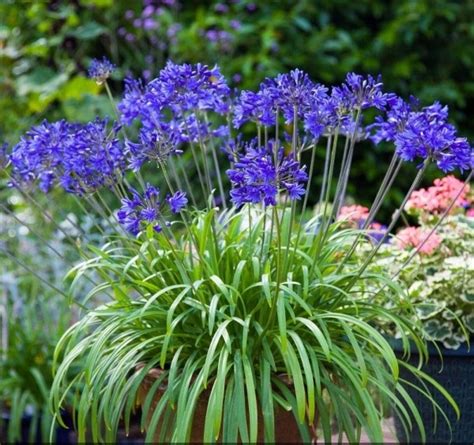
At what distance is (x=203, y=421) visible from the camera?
1965mm

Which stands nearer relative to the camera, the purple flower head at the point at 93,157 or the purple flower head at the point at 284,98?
the purple flower head at the point at 284,98

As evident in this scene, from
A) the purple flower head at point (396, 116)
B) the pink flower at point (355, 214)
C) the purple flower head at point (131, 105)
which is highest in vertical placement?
the purple flower head at point (131, 105)

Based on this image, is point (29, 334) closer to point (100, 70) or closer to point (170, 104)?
point (100, 70)

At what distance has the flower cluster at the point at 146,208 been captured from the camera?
5.88 ft

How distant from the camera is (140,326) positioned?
203cm

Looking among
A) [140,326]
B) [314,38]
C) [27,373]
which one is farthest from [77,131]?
[314,38]

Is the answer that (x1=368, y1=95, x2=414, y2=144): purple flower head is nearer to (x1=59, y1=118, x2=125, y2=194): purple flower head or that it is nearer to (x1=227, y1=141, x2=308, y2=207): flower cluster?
(x1=227, y1=141, x2=308, y2=207): flower cluster

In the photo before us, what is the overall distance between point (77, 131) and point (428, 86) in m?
3.46

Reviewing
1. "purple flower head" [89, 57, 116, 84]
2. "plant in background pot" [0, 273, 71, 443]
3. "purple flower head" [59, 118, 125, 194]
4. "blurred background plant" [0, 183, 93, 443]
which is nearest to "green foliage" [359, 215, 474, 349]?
"purple flower head" [59, 118, 125, 194]

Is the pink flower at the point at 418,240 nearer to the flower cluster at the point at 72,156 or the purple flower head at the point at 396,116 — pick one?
the purple flower head at the point at 396,116

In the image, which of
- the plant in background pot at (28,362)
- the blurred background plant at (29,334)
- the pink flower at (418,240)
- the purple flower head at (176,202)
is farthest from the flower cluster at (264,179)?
the plant in background pot at (28,362)

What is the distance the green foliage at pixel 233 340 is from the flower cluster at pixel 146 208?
85 mm

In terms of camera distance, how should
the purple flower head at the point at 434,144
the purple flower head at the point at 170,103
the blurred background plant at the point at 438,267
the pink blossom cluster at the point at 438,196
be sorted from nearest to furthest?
the purple flower head at the point at 434,144, the purple flower head at the point at 170,103, the blurred background plant at the point at 438,267, the pink blossom cluster at the point at 438,196

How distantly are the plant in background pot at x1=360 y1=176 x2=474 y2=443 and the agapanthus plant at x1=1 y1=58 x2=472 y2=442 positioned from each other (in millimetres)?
74
